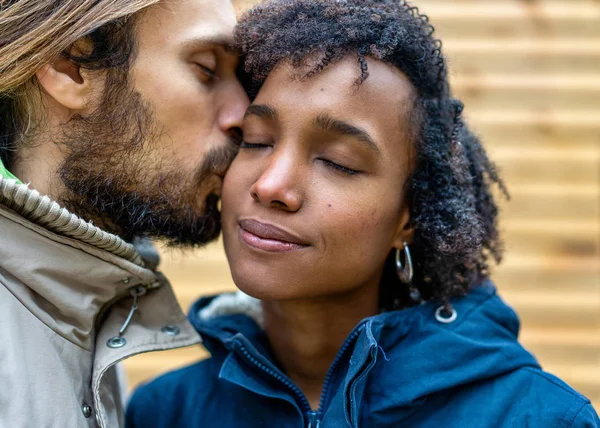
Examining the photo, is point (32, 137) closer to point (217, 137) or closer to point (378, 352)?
point (217, 137)

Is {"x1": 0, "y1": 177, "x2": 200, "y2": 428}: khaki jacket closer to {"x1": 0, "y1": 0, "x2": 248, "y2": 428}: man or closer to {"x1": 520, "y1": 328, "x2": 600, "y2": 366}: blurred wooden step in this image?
{"x1": 0, "y1": 0, "x2": 248, "y2": 428}: man

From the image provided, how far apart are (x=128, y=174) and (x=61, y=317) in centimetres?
53

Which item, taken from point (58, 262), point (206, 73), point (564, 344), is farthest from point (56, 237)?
point (564, 344)

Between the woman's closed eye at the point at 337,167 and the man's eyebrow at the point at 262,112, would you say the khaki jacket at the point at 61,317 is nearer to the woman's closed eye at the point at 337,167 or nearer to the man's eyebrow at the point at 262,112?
the man's eyebrow at the point at 262,112

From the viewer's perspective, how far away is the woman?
7.13ft

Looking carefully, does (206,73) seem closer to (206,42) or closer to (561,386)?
(206,42)

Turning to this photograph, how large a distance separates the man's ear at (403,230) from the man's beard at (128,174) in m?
0.62

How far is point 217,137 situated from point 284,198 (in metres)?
0.50

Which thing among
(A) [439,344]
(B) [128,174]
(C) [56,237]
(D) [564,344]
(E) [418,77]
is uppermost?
(E) [418,77]

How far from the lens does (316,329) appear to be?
247 cm

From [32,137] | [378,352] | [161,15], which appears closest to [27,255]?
[32,137]

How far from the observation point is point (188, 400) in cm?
257

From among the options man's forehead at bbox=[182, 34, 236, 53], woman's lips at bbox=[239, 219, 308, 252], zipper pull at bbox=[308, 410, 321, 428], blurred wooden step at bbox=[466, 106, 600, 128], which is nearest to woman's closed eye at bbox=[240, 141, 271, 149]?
woman's lips at bbox=[239, 219, 308, 252]

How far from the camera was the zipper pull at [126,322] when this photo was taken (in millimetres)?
2291
